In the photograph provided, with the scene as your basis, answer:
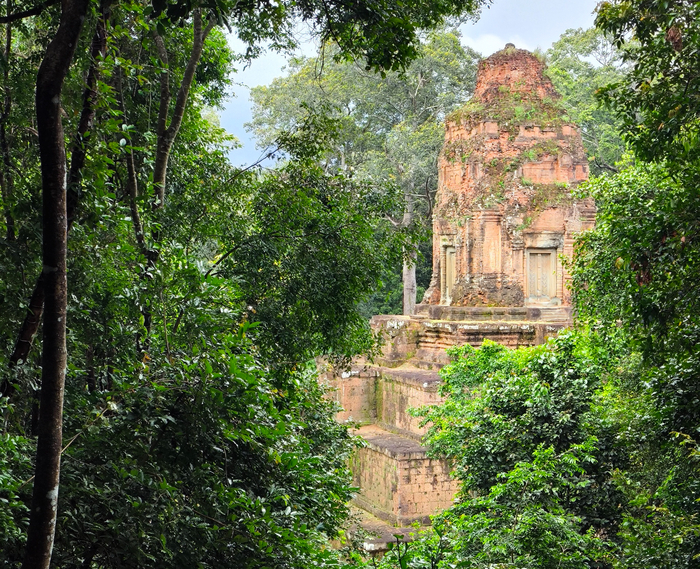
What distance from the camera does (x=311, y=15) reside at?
21.9ft

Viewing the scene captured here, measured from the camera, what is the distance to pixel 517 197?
19766 millimetres

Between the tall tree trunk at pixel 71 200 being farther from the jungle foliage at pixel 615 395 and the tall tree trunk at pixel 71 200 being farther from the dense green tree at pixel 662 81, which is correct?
the dense green tree at pixel 662 81

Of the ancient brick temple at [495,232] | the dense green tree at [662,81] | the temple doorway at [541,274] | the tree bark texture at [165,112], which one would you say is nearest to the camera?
the dense green tree at [662,81]

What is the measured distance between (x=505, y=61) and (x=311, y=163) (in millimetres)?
13324

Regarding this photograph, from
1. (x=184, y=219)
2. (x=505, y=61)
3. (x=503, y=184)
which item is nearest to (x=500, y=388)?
(x=184, y=219)

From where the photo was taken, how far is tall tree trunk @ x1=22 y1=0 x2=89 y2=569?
3.77 metres

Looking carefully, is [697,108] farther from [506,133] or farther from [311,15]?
[506,133]

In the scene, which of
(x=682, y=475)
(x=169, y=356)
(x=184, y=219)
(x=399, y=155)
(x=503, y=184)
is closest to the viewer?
(x=169, y=356)

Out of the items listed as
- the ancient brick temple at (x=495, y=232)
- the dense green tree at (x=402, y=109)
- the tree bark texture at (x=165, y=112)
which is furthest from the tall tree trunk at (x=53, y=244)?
the dense green tree at (x=402, y=109)

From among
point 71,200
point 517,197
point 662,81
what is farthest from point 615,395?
point 517,197

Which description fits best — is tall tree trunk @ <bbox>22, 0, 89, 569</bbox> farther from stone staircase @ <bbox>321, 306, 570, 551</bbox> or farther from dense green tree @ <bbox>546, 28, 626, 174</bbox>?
dense green tree @ <bbox>546, 28, 626, 174</bbox>

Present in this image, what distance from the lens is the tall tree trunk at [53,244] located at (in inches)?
148

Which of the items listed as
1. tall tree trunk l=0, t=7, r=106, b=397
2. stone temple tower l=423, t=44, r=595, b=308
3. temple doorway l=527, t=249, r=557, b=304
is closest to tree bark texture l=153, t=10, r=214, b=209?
tall tree trunk l=0, t=7, r=106, b=397

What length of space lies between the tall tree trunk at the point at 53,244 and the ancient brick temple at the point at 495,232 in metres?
14.4
